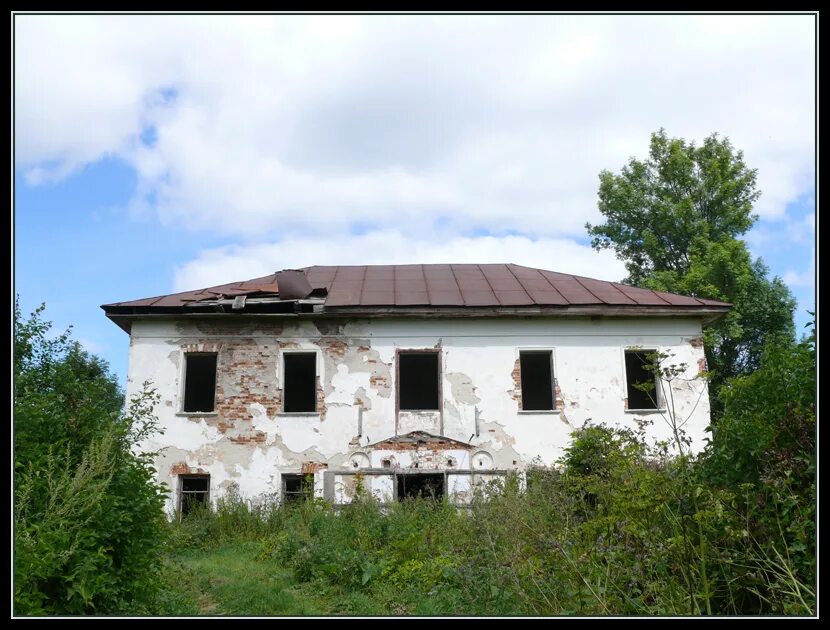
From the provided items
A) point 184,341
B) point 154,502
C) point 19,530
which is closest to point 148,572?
point 154,502

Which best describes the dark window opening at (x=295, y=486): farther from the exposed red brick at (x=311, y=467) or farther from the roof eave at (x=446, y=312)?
the roof eave at (x=446, y=312)

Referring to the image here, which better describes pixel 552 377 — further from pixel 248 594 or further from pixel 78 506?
pixel 78 506

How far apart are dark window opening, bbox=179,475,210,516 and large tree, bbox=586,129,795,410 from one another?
15351 mm

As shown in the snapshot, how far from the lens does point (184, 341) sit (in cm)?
1493

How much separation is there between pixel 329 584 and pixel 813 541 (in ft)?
17.0

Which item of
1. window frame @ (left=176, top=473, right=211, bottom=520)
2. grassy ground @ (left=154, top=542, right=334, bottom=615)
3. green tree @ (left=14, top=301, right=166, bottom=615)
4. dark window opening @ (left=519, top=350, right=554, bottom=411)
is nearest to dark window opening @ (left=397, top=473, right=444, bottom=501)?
window frame @ (left=176, top=473, right=211, bottom=520)

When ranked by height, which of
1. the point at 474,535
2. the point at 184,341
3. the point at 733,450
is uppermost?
the point at 184,341

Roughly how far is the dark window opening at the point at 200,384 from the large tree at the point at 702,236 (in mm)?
14273

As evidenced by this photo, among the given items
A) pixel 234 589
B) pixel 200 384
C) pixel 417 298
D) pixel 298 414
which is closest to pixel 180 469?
pixel 298 414

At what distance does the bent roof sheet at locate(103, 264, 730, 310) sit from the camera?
49.9 feet

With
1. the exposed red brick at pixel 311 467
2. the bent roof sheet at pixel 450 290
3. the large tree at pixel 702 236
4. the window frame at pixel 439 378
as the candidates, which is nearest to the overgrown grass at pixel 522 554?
the exposed red brick at pixel 311 467

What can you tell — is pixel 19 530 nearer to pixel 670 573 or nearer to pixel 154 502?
pixel 154 502

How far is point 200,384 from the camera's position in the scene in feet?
57.8

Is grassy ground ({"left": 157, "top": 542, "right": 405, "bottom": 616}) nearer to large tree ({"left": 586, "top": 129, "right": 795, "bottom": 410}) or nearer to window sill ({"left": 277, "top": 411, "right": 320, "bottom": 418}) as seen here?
window sill ({"left": 277, "top": 411, "right": 320, "bottom": 418})
